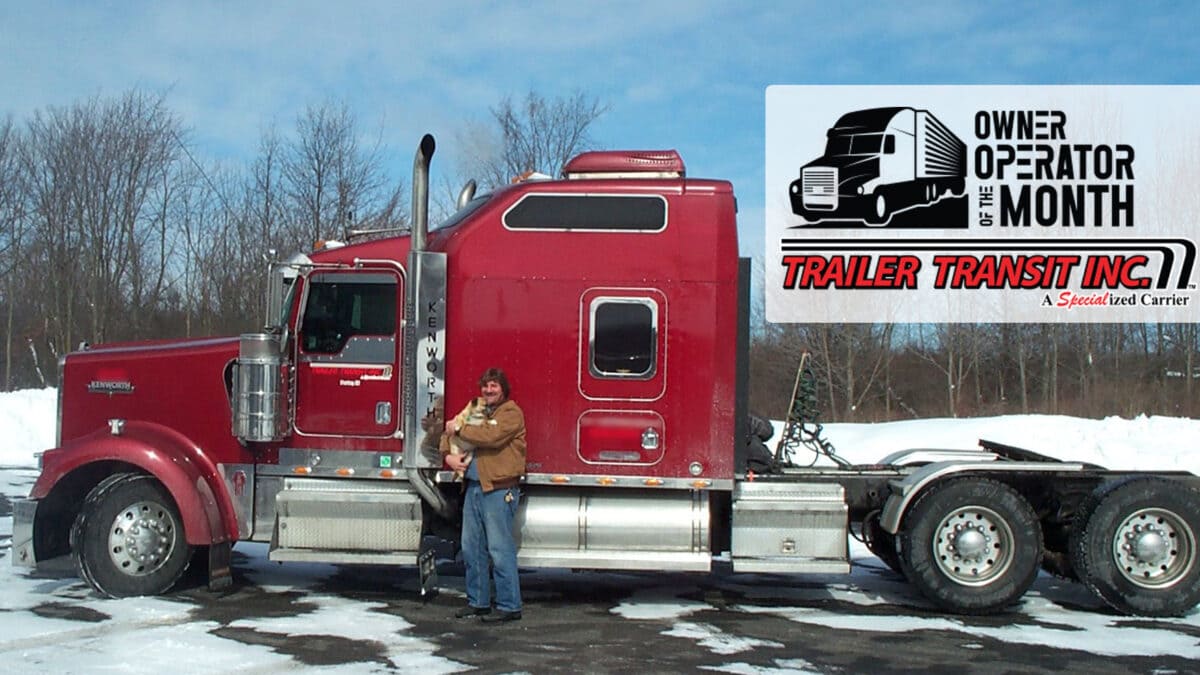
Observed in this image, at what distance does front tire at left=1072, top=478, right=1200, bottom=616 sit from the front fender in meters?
6.62

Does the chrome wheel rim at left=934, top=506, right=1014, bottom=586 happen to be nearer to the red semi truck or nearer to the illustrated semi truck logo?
the red semi truck

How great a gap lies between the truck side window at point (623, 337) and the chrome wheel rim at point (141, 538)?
3551mm

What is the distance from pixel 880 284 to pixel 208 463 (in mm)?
12279

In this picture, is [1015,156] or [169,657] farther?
[1015,156]

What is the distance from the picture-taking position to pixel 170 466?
26.6ft

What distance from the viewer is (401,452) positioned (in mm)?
8188

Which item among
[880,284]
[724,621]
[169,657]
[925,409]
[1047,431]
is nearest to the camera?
[169,657]

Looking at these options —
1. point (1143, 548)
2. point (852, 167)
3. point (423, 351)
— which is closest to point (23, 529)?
point (423, 351)

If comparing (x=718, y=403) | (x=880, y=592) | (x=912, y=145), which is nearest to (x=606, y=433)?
(x=718, y=403)

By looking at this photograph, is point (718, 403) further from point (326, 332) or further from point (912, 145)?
point (912, 145)

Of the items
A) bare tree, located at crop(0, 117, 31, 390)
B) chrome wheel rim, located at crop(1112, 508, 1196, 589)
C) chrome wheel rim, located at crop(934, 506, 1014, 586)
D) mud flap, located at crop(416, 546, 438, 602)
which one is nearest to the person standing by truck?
mud flap, located at crop(416, 546, 438, 602)

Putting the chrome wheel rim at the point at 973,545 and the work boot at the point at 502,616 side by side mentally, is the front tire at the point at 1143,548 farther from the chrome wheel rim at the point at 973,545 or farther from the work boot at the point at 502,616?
the work boot at the point at 502,616

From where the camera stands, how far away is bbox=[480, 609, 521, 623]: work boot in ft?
25.4

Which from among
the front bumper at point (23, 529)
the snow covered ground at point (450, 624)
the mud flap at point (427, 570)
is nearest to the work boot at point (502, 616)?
the snow covered ground at point (450, 624)
